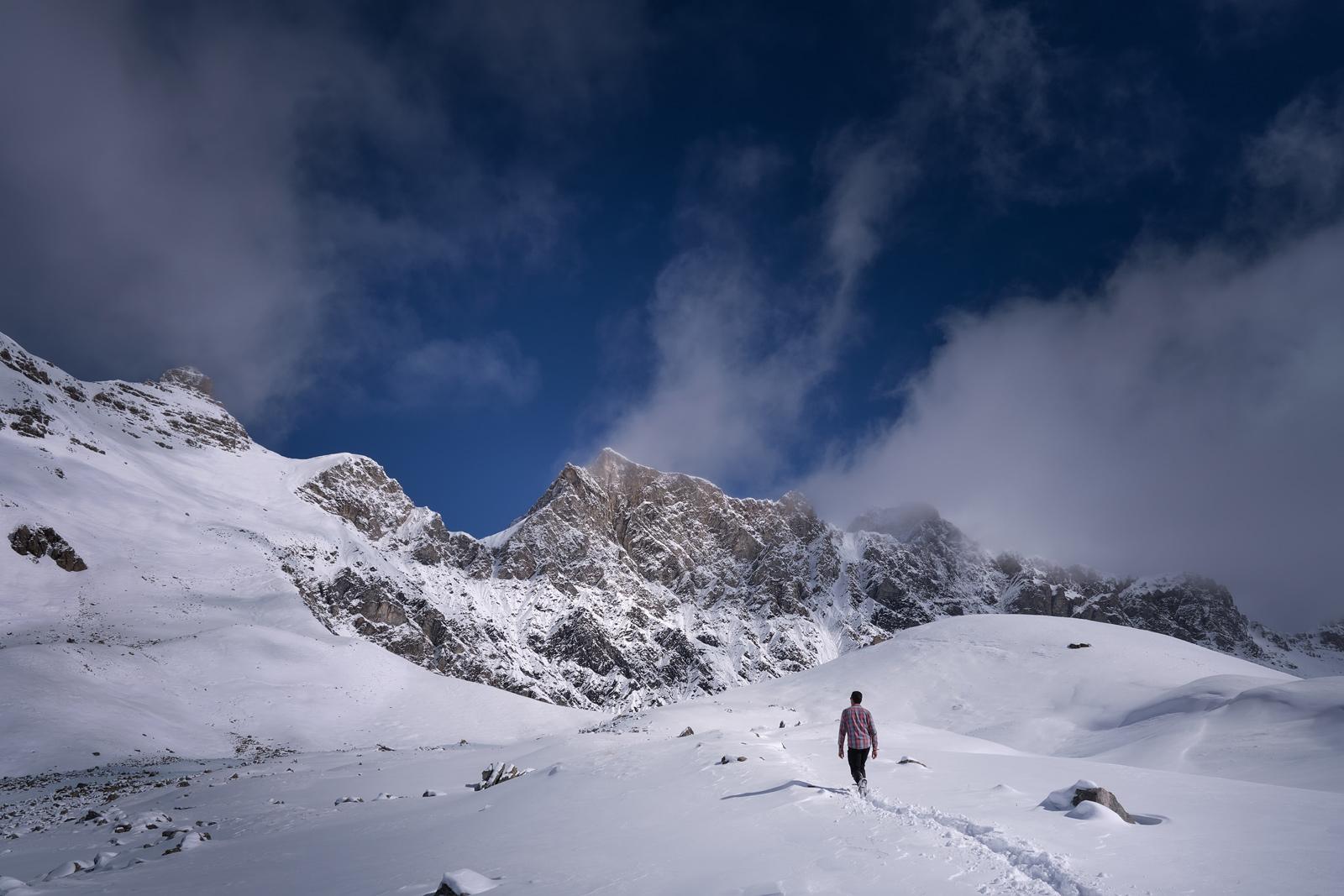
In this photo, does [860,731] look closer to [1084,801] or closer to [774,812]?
[774,812]

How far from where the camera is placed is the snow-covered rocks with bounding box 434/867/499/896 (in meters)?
5.86

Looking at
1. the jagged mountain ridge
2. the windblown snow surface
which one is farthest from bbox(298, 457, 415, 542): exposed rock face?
the windblown snow surface

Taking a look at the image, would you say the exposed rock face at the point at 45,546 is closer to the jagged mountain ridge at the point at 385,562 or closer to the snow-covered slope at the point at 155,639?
the snow-covered slope at the point at 155,639

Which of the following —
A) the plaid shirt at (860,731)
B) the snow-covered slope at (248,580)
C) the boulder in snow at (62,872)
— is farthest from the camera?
the snow-covered slope at (248,580)

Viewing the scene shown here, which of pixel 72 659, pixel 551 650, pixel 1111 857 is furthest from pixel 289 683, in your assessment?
pixel 551 650

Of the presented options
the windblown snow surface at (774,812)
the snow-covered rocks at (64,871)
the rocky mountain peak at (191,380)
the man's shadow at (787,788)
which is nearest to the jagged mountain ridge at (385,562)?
the rocky mountain peak at (191,380)

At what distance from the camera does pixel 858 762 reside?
36.0 ft

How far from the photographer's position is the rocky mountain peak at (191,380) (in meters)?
160

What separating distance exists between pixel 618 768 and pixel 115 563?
66159 millimetres

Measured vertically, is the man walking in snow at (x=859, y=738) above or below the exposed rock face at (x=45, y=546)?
below

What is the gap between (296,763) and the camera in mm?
25828

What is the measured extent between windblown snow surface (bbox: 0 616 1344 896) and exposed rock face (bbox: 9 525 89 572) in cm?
2865

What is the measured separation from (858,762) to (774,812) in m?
3.27

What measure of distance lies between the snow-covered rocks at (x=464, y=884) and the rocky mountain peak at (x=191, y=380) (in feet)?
636
